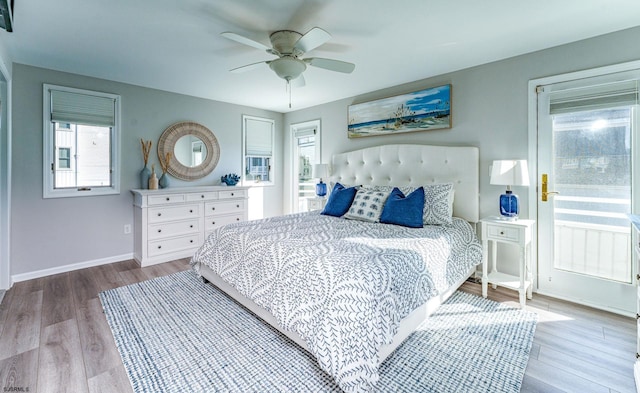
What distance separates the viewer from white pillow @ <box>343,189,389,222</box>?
3184mm

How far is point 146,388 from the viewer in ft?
5.44

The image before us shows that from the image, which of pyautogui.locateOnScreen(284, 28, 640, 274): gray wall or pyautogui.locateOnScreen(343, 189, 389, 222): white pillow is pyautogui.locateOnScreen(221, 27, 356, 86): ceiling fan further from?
pyautogui.locateOnScreen(284, 28, 640, 274): gray wall

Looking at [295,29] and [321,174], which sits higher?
[295,29]

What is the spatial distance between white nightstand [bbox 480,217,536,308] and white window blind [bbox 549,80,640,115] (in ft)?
3.66

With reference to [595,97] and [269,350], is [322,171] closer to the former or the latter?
[269,350]

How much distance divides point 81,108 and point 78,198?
113cm

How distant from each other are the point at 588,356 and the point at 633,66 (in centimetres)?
236

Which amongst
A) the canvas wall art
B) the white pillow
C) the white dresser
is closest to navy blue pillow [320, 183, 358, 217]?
the white pillow

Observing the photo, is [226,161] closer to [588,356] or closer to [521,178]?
[521,178]

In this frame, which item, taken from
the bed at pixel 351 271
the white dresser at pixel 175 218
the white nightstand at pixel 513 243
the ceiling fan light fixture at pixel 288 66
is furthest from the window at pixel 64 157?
the white nightstand at pixel 513 243

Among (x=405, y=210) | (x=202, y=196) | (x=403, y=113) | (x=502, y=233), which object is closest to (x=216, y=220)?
(x=202, y=196)

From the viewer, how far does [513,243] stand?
8.71ft

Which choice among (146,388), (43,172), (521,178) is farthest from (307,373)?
(43,172)

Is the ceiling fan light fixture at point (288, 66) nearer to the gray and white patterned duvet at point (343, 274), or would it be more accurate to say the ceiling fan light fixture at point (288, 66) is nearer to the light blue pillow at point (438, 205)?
the gray and white patterned duvet at point (343, 274)
